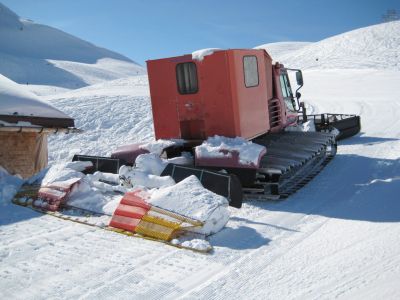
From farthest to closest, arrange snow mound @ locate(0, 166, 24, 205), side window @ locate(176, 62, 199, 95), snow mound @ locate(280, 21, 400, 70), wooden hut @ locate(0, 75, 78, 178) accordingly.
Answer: snow mound @ locate(280, 21, 400, 70), side window @ locate(176, 62, 199, 95), wooden hut @ locate(0, 75, 78, 178), snow mound @ locate(0, 166, 24, 205)

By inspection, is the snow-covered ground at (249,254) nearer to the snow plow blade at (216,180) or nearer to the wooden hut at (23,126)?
the snow plow blade at (216,180)

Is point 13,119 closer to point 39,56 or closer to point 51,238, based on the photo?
point 51,238

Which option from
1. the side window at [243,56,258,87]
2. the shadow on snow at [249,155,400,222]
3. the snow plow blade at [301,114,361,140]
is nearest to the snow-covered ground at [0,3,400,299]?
the shadow on snow at [249,155,400,222]

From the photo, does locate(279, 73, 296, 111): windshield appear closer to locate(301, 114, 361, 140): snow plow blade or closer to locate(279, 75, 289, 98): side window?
locate(279, 75, 289, 98): side window

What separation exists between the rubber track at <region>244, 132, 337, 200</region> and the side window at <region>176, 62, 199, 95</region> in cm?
178

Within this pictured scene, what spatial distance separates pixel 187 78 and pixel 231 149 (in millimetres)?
1955

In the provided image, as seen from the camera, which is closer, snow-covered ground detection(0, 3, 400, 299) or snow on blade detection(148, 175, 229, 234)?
snow-covered ground detection(0, 3, 400, 299)

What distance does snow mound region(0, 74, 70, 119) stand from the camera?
774 cm

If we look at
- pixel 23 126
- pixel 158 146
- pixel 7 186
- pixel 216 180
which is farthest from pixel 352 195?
pixel 23 126

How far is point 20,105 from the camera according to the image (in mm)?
7984

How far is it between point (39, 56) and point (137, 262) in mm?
82841

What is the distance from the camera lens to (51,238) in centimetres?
480

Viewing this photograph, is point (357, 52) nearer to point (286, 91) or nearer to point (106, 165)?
point (286, 91)

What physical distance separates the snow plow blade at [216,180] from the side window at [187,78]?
190 centimetres
